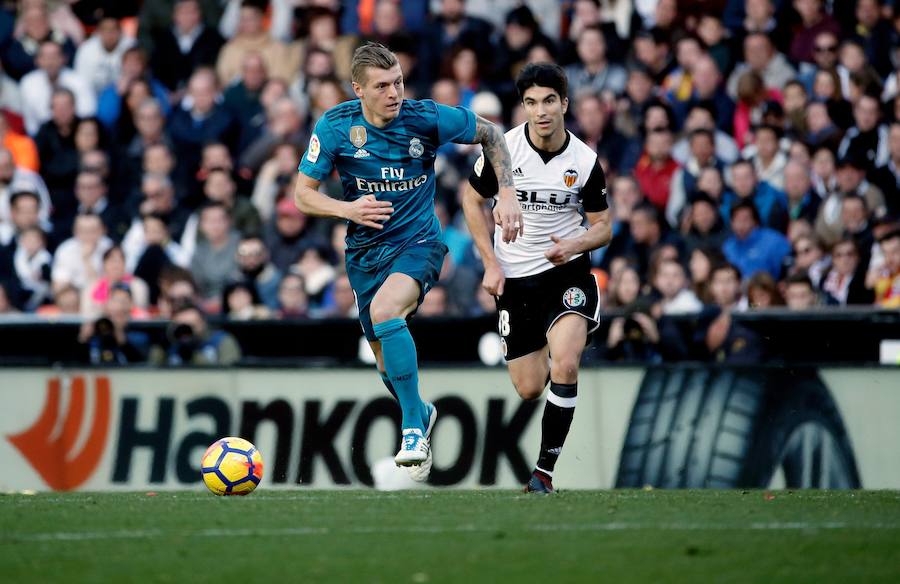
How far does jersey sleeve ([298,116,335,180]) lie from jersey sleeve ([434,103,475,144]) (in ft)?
2.20

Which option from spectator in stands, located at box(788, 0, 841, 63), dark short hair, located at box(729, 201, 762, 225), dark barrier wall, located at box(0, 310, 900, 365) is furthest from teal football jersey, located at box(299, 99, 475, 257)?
spectator in stands, located at box(788, 0, 841, 63)

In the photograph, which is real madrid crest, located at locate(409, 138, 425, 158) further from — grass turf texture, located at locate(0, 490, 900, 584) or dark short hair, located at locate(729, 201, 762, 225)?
dark short hair, located at locate(729, 201, 762, 225)

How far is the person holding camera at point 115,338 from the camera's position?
14359 mm

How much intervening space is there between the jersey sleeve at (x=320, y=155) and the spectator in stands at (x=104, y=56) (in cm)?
1056

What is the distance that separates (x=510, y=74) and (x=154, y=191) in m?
4.11

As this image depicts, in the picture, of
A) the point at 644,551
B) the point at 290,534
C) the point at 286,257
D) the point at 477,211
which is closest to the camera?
the point at 644,551

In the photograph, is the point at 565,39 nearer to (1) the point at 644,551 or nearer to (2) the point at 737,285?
(2) the point at 737,285

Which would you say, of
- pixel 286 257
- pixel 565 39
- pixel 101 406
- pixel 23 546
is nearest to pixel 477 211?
pixel 23 546

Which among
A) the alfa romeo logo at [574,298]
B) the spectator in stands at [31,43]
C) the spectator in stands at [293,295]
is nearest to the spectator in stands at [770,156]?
the spectator in stands at [293,295]

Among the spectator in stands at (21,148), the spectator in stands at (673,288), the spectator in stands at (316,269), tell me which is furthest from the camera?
the spectator in stands at (21,148)

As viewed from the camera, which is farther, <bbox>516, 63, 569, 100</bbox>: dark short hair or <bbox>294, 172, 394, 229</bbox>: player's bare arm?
<bbox>516, 63, 569, 100</bbox>: dark short hair

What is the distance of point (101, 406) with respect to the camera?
13742mm

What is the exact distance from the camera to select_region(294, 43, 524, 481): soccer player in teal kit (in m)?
9.63

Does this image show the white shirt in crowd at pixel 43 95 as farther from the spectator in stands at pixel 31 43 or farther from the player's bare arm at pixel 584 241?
the player's bare arm at pixel 584 241
